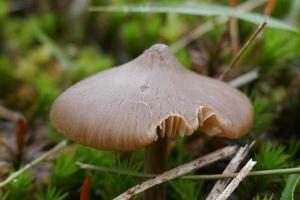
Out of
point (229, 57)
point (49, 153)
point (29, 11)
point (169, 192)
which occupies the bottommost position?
point (169, 192)

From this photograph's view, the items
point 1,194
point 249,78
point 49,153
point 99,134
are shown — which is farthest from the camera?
point 249,78

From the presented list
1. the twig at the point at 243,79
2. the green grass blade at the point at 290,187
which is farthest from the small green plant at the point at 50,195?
the twig at the point at 243,79

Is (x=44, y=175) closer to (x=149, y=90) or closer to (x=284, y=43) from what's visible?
(x=149, y=90)

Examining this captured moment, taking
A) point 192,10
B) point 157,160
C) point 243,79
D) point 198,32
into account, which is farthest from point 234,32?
point 157,160

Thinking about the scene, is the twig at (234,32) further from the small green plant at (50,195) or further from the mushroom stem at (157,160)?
the small green plant at (50,195)

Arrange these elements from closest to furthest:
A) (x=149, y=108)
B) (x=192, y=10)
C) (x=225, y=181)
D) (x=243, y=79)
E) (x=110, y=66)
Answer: (x=149, y=108), (x=225, y=181), (x=192, y=10), (x=243, y=79), (x=110, y=66)

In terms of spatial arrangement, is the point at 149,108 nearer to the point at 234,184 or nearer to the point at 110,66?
the point at 234,184

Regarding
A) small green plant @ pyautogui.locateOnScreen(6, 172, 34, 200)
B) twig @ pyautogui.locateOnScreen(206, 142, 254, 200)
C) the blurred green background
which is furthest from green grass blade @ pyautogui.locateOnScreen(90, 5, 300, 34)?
small green plant @ pyautogui.locateOnScreen(6, 172, 34, 200)

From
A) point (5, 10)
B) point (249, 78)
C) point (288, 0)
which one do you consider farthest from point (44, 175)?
point (288, 0)
